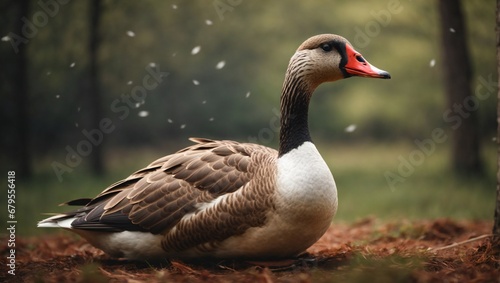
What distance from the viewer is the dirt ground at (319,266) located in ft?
10.9

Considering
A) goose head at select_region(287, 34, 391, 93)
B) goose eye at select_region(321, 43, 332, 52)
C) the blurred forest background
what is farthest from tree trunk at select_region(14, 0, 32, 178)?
goose eye at select_region(321, 43, 332, 52)

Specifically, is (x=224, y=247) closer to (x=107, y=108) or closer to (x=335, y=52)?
(x=335, y=52)

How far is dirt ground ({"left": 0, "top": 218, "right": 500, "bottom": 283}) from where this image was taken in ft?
10.9

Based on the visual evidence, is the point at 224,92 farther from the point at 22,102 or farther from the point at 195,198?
the point at 195,198

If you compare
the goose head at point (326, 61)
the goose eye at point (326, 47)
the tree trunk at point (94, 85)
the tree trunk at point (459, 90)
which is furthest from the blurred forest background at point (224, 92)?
the goose eye at point (326, 47)

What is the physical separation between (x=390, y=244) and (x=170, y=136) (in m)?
12.1

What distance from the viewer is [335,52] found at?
13.7 ft

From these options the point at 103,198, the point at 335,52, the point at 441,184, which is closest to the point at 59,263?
the point at 103,198

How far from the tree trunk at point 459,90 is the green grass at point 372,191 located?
1.46 ft

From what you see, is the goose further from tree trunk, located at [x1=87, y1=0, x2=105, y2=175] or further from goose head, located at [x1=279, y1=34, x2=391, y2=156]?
tree trunk, located at [x1=87, y1=0, x2=105, y2=175]

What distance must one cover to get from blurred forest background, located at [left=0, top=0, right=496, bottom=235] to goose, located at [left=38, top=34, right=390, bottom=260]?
17.2 ft

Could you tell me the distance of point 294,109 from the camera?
4.24 metres

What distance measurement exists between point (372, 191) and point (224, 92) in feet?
24.2

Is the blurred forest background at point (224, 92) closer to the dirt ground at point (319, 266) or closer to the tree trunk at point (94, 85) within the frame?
the tree trunk at point (94, 85)
